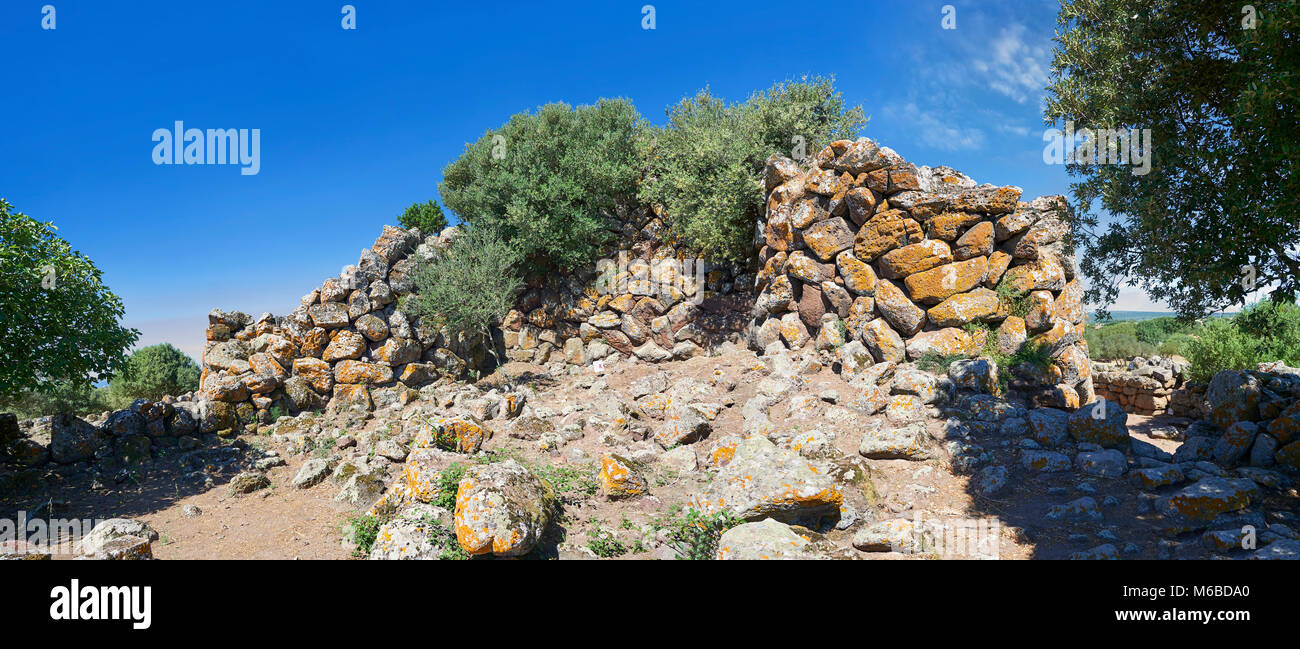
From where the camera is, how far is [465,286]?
1867 cm

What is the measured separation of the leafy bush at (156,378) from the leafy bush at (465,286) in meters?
20.0

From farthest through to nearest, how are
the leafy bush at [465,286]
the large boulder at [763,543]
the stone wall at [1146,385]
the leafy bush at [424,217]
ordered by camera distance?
the leafy bush at [424,217], the stone wall at [1146,385], the leafy bush at [465,286], the large boulder at [763,543]

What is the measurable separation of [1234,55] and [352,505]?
17077 millimetres

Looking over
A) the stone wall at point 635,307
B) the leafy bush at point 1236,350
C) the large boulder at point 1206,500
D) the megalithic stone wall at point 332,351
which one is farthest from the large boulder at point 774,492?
the leafy bush at point 1236,350

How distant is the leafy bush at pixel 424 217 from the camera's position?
22859 mm

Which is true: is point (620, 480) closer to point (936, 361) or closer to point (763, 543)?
point (763, 543)

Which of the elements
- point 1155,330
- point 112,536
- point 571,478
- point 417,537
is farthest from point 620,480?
point 1155,330

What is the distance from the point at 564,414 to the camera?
14125 mm

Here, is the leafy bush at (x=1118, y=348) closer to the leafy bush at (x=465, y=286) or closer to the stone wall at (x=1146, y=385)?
the stone wall at (x=1146, y=385)

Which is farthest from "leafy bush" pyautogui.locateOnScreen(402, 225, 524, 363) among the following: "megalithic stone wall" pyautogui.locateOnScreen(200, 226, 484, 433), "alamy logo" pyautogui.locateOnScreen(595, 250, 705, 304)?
"alamy logo" pyautogui.locateOnScreen(595, 250, 705, 304)

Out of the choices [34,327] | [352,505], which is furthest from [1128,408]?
[34,327]

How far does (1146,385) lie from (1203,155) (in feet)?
52.8

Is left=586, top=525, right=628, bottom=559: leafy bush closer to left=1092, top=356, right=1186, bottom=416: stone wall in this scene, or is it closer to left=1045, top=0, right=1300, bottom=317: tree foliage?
left=1045, top=0, right=1300, bottom=317: tree foliage
